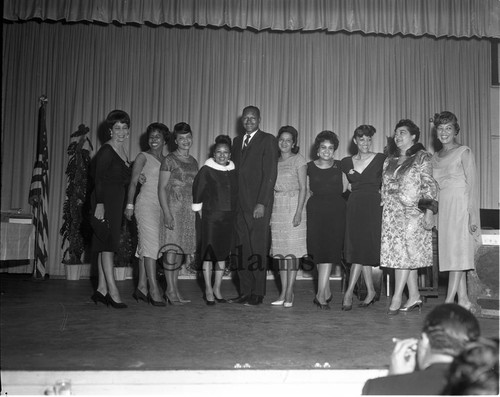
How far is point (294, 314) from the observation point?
13.9 ft

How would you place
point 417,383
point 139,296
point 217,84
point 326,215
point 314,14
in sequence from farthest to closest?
point 217,84, point 314,14, point 139,296, point 326,215, point 417,383

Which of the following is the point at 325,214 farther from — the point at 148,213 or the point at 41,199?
the point at 41,199

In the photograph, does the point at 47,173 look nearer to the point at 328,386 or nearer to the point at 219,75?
the point at 219,75

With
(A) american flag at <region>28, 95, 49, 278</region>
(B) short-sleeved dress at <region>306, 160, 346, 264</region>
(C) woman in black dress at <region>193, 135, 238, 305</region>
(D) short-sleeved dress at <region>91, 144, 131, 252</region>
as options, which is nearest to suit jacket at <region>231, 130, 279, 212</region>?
(C) woman in black dress at <region>193, 135, 238, 305</region>

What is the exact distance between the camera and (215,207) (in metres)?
4.63

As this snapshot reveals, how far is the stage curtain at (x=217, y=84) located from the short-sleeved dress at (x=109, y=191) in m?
3.58

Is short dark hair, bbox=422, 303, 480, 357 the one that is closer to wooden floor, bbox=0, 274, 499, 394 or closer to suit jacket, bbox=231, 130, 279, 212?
wooden floor, bbox=0, 274, 499, 394

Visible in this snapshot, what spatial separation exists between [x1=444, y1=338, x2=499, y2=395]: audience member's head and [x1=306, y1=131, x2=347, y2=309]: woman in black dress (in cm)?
302

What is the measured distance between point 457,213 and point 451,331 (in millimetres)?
2735

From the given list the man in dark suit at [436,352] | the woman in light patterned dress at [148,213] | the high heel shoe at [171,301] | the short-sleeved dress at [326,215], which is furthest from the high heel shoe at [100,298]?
the man in dark suit at [436,352]

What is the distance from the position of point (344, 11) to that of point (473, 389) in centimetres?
647

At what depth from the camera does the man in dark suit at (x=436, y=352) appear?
1.65 metres

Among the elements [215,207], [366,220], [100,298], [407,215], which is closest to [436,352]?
[407,215]

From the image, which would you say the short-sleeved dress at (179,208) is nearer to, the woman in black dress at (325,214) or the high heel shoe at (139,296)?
the high heel shoe at (139,296)
